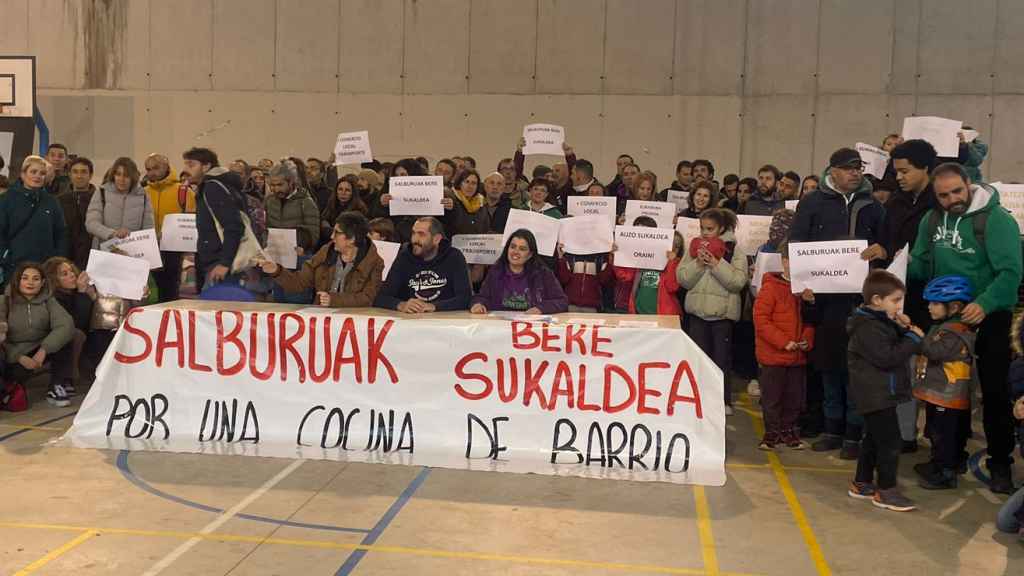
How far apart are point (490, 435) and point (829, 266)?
278cm

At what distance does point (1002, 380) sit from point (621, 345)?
251 cm

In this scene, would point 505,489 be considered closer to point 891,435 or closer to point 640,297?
point 891,435

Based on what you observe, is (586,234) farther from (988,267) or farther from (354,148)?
(354,148)

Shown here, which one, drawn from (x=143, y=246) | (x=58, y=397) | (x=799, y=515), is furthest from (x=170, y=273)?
(x=799, y=515)

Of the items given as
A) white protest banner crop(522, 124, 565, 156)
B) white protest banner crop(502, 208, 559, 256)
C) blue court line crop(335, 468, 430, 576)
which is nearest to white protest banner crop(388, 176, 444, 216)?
white protest banner crop(502, 208, 559, 256)

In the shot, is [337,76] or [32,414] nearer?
[32,414]

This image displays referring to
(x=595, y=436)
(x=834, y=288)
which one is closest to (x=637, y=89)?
(x=834, y=288)

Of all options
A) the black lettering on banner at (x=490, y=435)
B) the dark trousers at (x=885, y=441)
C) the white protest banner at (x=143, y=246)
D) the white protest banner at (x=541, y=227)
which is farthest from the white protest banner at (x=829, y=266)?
the white protest banner at (x=143, y=246)

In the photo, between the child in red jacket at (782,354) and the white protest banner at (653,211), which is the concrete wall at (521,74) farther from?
the child in red jacket at (782,354)

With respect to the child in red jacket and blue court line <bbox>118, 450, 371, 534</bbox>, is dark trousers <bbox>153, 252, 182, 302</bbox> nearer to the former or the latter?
blue court line <bbox>118, 450, 371, 534</bbox>

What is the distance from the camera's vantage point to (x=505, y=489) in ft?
20.6

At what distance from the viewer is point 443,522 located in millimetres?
5672

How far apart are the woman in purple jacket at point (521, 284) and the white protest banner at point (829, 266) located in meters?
1.78

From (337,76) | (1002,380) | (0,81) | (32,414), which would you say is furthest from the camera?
(337,76)
